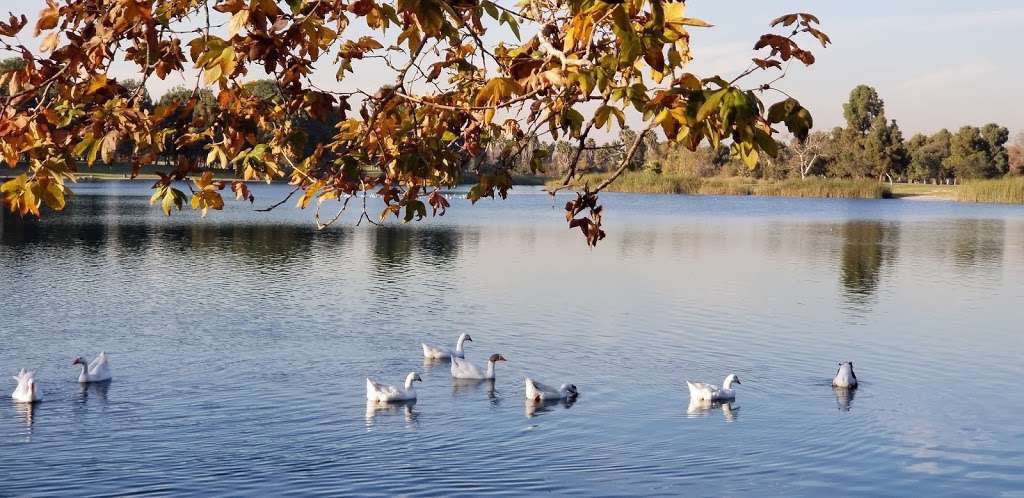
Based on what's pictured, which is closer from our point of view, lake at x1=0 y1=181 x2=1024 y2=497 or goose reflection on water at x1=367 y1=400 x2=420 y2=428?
lake at x1=0 y1=181 x2=1024 y2=497

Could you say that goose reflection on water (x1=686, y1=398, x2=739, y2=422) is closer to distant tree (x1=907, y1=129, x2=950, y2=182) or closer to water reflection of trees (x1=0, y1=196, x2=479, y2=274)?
water reflection of trees (x1=0, y1=196, x2=479, y2=274)

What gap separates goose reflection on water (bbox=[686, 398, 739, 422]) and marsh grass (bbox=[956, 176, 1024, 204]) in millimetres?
91891

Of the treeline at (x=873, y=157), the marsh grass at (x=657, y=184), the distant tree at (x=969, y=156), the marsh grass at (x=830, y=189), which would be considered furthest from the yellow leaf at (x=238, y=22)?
the distant tree at (x=969, y=156)

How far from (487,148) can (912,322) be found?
23.1 metres

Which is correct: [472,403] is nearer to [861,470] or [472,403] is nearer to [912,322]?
[861,470]

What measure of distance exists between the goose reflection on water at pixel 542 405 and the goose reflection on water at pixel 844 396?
442 centimetres

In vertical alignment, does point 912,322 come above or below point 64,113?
below

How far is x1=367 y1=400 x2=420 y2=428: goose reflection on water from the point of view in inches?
693

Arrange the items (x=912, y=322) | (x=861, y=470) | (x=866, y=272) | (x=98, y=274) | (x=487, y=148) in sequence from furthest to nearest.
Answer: (x=866, y=272)
(x=98, y=274)
(x=912, y=322)
(x=861, y=470)
(x=487, y=148)

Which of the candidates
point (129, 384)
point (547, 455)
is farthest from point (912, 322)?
point (129, 384)

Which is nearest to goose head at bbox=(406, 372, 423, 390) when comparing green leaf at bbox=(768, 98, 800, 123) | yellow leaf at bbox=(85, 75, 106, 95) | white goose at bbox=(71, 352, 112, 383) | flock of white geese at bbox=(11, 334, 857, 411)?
flock of white geese at bbox=(11, 334, 857, 411)

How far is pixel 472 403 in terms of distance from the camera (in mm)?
18828

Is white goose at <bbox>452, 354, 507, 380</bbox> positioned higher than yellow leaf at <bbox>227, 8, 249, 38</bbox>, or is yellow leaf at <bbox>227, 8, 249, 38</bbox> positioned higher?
yellow leaf at <bbox>227, 8, 249, 38</bbox>

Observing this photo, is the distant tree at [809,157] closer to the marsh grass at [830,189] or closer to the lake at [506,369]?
the marsh grass at [830,189]
